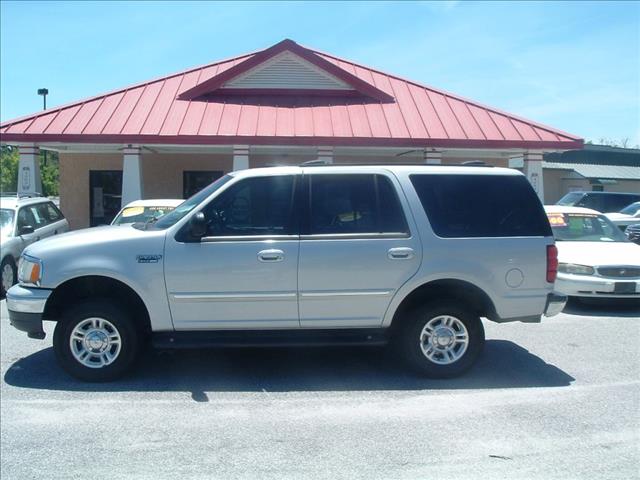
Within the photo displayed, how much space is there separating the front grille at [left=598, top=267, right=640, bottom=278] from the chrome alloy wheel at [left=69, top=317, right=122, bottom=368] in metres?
7.05

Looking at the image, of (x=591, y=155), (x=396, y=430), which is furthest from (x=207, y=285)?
(x=591, y=155)

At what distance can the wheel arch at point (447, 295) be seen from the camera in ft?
19.5

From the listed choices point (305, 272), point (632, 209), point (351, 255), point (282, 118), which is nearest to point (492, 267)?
point (351, 255)

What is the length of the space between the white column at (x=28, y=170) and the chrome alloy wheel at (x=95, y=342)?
1130cm

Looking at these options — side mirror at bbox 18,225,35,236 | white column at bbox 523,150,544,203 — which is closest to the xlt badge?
side mirror at bbox 18,225,35,236

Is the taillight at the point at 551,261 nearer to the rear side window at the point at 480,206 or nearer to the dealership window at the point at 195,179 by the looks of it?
the rear side window at the point at 480,206

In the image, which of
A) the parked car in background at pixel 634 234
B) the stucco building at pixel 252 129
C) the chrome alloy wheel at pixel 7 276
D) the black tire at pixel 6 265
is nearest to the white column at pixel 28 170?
the stucco building at pixel 252 129

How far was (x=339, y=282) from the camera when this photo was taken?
576 cm

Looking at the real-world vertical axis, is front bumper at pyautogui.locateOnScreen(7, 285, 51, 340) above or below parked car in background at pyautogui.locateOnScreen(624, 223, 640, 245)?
below

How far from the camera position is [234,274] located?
5.67 m

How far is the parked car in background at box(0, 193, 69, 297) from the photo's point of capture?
34.0 feet

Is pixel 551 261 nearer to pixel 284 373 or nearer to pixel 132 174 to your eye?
pixel 284 373

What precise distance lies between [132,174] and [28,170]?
279 centimetres

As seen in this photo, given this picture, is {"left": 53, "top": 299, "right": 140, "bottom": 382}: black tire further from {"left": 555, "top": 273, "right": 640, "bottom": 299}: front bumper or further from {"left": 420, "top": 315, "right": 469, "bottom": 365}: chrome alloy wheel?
{"left": 555, "top": 273, "right": 640, "bottom": 299}: front bumper
